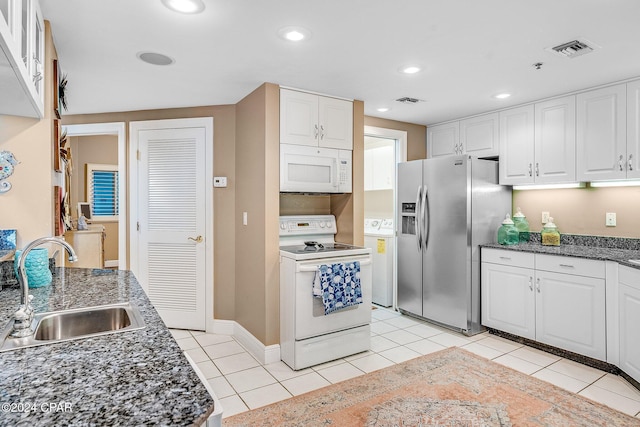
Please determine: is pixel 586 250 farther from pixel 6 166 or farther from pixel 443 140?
pixel 6 166

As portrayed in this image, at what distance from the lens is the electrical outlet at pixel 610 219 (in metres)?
3.29

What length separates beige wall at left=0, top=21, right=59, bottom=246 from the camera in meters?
2.00

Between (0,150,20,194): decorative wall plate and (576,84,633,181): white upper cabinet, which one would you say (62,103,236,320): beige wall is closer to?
(0,150,20,194): decorative wall plate

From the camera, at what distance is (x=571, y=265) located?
2998 millimetres

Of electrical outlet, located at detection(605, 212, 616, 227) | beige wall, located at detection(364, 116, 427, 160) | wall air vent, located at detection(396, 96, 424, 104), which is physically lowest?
electrical outlet, located at detection(605, 212, 616, 227)

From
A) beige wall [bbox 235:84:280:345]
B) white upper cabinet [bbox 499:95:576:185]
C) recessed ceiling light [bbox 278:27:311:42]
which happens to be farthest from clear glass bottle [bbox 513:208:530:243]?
recessed ceiling light [bbox 278:27:311:42]

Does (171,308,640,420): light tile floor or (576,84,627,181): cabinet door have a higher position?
(576,84,627,181): cabinet door

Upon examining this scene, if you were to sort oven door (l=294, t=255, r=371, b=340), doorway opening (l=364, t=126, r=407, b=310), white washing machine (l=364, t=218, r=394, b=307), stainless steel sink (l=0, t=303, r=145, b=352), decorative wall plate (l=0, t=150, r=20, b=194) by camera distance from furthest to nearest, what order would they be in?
white washing machine (l=364, t=218, r=394, b=307), doorway opening (l=364, t=126, r=407, b=310), oven door (l=294, t=255, r=371, b=340), decorative wall plate (l=0, t=150, r=20, b=194), stainless steel sink (l=0, t=303, r=145, b=352)

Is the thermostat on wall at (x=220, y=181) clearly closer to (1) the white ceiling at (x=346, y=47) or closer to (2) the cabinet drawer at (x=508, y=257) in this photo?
(1) the white ceiling at (x=346, y=47)

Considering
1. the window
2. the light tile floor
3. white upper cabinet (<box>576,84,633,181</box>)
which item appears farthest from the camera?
the window

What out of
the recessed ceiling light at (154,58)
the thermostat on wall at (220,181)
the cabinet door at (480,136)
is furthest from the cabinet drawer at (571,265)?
the recessed ceiling light at (154,58)

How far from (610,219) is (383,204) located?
2.43 meters

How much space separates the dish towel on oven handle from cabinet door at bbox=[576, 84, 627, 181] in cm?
218

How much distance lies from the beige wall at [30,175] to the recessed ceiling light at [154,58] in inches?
21.7
